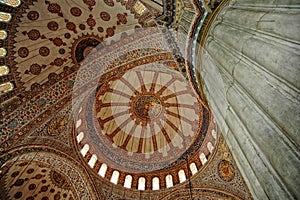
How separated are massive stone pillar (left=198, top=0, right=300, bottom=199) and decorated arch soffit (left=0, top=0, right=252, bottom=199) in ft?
5.98

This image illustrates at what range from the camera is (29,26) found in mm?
5887

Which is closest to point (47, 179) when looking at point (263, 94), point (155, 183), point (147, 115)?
point (155, 183)

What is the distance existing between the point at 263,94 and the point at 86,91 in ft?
18.4

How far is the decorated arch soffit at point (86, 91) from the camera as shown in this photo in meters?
5.37

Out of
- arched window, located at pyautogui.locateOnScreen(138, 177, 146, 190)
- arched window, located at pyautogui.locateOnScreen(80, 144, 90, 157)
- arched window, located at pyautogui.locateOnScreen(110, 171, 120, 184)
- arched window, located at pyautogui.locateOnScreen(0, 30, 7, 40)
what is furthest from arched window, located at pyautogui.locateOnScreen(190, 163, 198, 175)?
arched window, located at pyautogui.locateOnScreen(0, 30, 7, 40)

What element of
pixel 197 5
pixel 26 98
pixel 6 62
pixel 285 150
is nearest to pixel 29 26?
pixel 6 62

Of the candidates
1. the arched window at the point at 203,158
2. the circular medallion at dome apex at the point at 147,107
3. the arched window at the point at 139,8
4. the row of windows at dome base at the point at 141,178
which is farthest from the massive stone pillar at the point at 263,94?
the circular medallion at dome apex at the point at 147,107

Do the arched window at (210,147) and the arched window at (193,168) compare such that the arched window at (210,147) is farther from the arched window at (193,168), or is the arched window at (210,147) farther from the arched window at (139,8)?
the arched window at (139,8)

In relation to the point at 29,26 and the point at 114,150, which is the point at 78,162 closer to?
the point at 114,150

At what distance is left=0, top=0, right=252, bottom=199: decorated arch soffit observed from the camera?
5.37 m

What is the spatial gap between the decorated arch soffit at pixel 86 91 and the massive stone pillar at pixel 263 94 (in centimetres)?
182

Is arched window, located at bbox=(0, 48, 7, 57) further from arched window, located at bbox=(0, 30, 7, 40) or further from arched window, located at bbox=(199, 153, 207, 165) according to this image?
arched window, located at bbox=(199, 153, 207, 165)

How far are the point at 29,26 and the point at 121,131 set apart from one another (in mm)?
6089

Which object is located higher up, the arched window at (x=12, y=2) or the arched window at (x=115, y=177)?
the arched window at (x=12, y=2)
